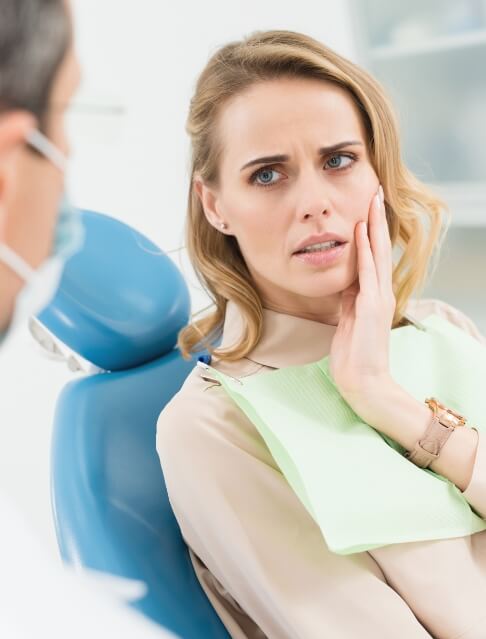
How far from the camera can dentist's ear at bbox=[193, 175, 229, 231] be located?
1057 mm

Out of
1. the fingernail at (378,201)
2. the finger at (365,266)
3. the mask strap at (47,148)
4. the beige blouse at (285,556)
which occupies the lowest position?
the beige blouse at (285,556)

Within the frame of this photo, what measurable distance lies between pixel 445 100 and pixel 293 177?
209 centimetres

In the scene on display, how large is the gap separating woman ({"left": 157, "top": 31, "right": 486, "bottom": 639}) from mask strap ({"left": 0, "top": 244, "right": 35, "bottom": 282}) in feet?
1.69

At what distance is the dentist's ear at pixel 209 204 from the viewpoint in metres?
1.06

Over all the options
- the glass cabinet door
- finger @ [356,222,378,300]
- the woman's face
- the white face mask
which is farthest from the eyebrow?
the glass cabinet door

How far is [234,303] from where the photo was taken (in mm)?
1105

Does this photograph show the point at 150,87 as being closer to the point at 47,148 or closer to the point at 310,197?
the point at 310,197

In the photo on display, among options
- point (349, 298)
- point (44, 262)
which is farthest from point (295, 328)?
point (44, 262)

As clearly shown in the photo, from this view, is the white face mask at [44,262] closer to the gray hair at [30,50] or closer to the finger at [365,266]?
the gray hair at [30,50]

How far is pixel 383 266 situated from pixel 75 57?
68 cm

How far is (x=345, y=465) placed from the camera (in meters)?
0.88

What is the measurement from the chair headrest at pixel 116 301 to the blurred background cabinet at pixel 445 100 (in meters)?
1.79

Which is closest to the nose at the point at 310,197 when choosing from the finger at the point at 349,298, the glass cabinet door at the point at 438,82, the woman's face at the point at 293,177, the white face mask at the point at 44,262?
the woman's face at the point at 293,177

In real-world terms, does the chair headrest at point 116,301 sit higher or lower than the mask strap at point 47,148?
lower
